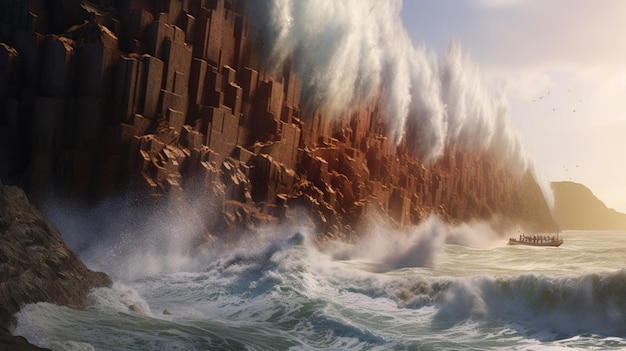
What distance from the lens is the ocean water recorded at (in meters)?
10.5

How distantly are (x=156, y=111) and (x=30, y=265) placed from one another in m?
10.9

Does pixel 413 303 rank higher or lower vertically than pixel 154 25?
lower

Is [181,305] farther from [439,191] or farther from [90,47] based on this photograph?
Answer: [439,191]

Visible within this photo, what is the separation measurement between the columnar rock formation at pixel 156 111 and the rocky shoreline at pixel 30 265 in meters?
7.67

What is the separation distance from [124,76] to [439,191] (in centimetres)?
3291

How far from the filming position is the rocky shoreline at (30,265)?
388 inches

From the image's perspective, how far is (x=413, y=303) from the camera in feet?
54.1

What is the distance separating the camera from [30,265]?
420 inches

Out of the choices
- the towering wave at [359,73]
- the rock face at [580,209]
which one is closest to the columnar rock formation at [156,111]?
the towering wave at [359,73]

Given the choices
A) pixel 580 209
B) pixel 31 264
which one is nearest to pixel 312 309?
pixel 31 264

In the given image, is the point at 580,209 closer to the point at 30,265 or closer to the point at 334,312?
the point at 334,312

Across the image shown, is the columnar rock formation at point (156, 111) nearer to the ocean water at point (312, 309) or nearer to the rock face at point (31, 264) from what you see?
the ocean water at point (312, 309)

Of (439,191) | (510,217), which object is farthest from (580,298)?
(510,217)

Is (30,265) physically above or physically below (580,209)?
below
